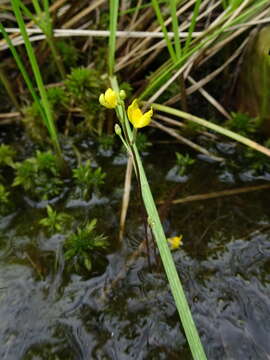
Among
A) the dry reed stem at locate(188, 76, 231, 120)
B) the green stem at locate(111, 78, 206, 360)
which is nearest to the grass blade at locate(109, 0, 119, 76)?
the dry reed stem at locate(188, 76, 231, 120)

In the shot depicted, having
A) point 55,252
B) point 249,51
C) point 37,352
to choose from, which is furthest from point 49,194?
point 249,51

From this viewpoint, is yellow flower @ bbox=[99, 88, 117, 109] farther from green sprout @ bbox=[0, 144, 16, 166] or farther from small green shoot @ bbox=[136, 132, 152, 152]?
green sprout @ bbox=[0, 144, 16, 166]

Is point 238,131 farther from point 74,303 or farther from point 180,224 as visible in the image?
point 74,303

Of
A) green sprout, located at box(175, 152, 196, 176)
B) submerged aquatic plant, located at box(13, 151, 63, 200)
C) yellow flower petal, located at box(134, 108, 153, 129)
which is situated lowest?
yellow flower petal, located at box(134, 108, 153, 129)

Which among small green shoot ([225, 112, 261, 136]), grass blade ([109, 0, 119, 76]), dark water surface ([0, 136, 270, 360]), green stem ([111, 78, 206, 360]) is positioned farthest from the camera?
small green shoot ([225, 112, 261, 136])

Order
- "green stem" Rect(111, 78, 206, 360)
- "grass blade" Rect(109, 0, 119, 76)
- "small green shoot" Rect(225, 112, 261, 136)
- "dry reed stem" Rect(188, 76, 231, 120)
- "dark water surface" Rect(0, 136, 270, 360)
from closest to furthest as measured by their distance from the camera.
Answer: "green stem" Rect(111, 78, 206, 360), "dark water surface" Rect(0, 136, 270, 360), "grass blade" Rect(109, 0, 119, 76), "small green shoot" Rect(225, 112, 261, 136), "dry reed stem" Rect(188, 76, 231, 120)

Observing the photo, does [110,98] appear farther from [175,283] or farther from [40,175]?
[40,175]
